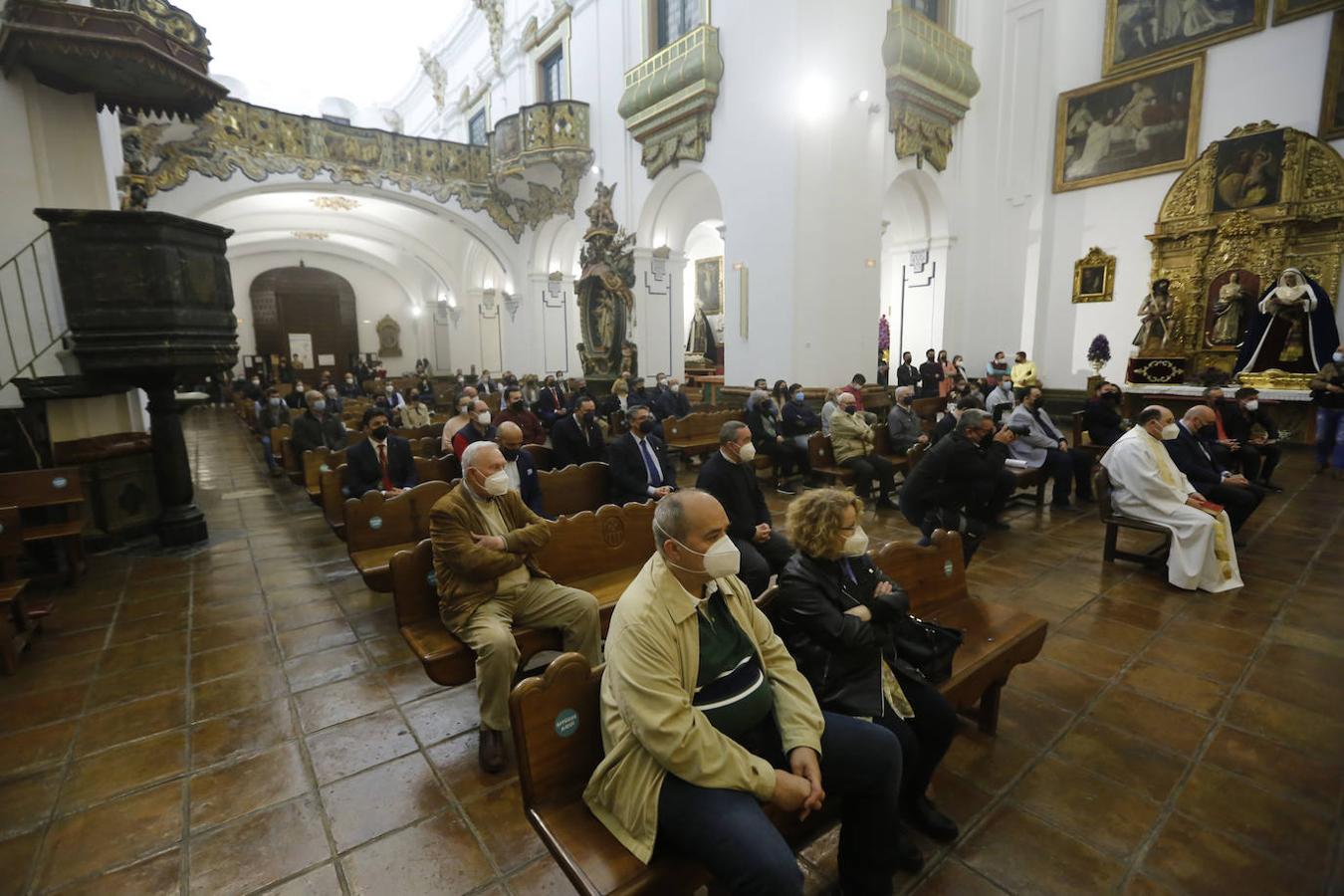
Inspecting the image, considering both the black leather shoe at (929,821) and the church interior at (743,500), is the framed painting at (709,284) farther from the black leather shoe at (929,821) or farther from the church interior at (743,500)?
the black leather shoe at (929,821)

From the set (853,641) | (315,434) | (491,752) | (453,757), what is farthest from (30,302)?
(853,641)

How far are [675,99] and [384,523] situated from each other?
9328 mm

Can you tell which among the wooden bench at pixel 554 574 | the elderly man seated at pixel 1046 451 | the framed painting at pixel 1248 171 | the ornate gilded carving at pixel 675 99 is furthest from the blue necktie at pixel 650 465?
the framed painting at pixel 1248 171

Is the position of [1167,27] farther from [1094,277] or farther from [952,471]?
[952,471]

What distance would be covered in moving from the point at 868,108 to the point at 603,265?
5.58m

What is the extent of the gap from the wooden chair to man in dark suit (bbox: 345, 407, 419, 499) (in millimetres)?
3632

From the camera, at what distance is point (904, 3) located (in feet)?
35.1

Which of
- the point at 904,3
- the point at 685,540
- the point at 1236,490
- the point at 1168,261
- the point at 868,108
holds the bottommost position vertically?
the point at 1236,490

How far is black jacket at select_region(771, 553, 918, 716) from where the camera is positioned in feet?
6.49

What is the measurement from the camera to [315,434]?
23.0ft

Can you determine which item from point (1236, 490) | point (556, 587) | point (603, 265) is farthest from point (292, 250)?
point (1236, 490)

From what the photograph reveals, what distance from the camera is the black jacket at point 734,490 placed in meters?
Answer: 3.68

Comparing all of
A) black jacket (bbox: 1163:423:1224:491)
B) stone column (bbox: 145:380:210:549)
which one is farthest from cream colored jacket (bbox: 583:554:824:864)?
stone column (bbox: 145:380:210:549)

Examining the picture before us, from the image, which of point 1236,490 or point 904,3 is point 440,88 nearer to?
point 904,3
